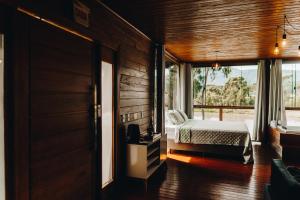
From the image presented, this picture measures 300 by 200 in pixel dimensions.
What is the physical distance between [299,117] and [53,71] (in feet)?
24.8

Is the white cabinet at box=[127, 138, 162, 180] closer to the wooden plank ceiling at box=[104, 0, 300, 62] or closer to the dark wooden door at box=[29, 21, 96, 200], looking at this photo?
the dark wooden door at box=[29, 21, 96, 200]

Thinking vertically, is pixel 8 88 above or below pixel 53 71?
below

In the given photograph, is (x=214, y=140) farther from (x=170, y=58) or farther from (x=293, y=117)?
(x=293, y=117)

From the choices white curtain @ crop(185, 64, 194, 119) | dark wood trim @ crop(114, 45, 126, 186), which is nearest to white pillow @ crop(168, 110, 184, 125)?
white curtain @ crop(185, 64, 194, 119)

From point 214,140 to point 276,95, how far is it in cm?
304

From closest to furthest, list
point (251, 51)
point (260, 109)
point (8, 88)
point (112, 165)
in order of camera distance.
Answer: point (8, 88) → point (112, 165) → point (251, 51) → point (260, 109)

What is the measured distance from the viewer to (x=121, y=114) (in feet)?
11.1

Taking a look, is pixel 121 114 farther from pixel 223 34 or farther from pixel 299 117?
pixel 299 117

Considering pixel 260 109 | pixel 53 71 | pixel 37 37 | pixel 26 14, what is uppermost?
pixel 26 14

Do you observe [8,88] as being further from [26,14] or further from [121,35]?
[121,35]

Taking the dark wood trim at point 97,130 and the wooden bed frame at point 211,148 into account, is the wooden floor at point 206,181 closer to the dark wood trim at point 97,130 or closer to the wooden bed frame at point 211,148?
the wooden bed frame at point 211,148

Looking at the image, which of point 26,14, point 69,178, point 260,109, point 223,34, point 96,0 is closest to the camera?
point 26,14

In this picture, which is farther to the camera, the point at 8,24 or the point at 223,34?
the point at 223,34

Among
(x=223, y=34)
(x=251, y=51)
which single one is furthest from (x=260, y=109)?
(x=223, y=34)
